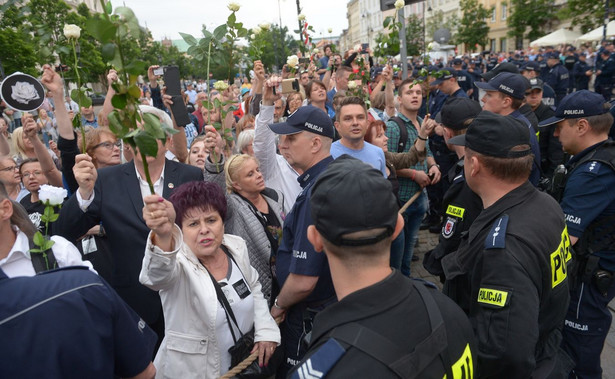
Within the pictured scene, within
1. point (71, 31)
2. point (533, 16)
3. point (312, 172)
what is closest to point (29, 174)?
point (71, 31)

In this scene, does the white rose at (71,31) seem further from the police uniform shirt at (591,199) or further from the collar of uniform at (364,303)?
the police uniform shirt at (591,199)

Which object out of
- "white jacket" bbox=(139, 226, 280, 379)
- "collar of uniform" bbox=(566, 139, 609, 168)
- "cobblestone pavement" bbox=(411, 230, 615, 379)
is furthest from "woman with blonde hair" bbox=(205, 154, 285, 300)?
"cobblestone pavement" bbox=(411, 230, 615, 379)

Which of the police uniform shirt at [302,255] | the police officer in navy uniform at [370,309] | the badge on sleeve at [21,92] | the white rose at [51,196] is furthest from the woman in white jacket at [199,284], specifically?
the badge on sleeve at [21,92]

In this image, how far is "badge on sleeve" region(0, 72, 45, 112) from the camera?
11.1 ft

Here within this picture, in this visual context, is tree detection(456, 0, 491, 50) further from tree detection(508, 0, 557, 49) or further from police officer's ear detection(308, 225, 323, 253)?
police officer's ear detection(308, 225, 323, 253)

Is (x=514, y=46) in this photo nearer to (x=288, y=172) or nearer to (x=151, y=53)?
(x=151, y=53)

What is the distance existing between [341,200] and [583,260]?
250 centimetres

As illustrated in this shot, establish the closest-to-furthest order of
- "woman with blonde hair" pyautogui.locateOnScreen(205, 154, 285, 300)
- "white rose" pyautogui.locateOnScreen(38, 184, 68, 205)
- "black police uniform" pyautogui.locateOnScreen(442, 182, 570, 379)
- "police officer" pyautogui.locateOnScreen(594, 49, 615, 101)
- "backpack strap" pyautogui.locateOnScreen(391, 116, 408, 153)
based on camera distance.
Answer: "black police uniform" pyautogui.locateOnScreen(442, 182, 570, 379)
"white rose" pyautogui.locateOnScreen(38, 184, 68, 205)
"woman with blonde hair" pyautogui.locateOnScreen(205, 154, 285, 300)
"backpack strap" pyautogui.locateOnScreen(391, 116, 408, 153)
"police officer" pyautogui.locateOnScreen(594, 49, 615, 101)

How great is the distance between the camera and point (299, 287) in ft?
7.72

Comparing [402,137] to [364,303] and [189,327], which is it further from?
[364,303]

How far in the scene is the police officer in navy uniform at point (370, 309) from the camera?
1.22 metres

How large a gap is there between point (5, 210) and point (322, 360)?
1794mm

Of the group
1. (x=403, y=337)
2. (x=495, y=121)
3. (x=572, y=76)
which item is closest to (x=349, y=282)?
(x=403, y=337)

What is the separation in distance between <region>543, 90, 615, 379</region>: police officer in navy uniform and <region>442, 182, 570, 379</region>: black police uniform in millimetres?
852
